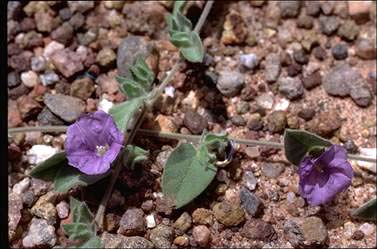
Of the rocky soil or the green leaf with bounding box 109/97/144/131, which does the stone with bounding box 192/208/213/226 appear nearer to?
the rocky soil

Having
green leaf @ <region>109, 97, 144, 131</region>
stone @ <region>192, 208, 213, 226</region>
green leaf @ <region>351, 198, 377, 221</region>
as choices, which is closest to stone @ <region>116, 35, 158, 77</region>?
green leaf @ <region>109, 97, 144, 131</region>

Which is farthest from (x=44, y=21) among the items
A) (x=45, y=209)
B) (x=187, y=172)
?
(x=187, y=172)

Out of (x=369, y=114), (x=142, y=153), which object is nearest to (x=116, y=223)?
(x=142, y=153)

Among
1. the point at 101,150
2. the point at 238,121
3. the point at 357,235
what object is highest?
the point at 101,150

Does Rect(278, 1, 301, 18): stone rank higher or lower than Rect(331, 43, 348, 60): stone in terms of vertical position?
higher

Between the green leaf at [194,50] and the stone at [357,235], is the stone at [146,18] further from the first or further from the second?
the stone at [357,235]

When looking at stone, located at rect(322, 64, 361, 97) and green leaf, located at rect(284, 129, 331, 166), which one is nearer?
green leaf, located at rect(284, 129, 331, 166)

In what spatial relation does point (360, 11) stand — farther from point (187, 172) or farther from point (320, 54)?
point (187, 172)
